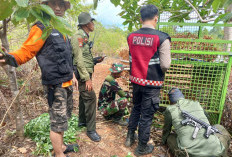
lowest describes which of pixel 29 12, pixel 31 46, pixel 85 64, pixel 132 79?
pixel 132 79

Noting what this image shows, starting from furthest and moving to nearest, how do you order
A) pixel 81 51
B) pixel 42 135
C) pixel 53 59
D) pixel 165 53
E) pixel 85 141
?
pixel 85 141 < pixel 81 51 < pixel 42 135 < pixel 165 53 < pixel 53 59

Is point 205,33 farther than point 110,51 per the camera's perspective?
No

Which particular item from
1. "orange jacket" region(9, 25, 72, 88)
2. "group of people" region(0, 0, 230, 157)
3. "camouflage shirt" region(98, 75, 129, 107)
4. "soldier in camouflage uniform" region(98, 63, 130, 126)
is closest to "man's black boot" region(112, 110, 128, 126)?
"soldier in camouflage uniform" region(98, 63, 130, 126)

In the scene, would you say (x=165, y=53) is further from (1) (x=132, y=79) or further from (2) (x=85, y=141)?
(2) (x=85, y=141)

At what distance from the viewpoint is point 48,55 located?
1.82m

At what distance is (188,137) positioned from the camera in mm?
2209

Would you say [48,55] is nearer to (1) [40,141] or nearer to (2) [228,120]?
(1) [40,141]

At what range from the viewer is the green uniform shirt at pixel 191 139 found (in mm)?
2113

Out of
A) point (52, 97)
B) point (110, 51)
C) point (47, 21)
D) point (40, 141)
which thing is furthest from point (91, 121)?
point (110, 51)

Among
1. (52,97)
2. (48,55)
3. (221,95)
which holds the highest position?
(48,55)

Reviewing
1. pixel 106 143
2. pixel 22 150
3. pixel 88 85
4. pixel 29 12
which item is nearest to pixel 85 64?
pixel 88 85

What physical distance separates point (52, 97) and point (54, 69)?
13.0 inches

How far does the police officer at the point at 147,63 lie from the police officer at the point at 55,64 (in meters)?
0.92

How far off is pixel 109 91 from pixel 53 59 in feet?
5.04
